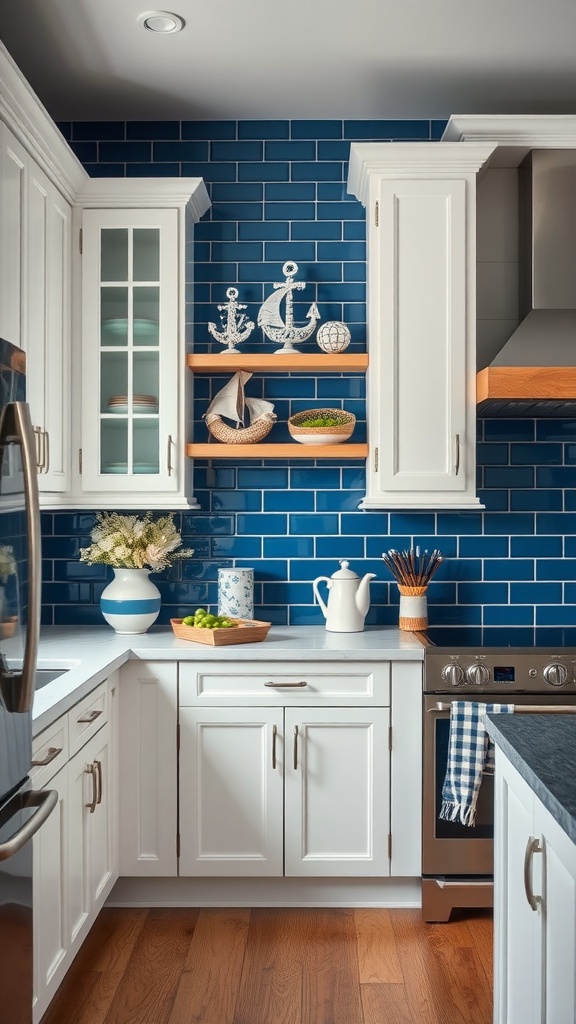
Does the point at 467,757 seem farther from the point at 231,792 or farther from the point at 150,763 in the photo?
the point at 150,763

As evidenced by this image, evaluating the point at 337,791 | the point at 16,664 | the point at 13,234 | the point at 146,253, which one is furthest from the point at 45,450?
the point at 337,791

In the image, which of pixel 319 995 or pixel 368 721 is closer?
pixel 319 995

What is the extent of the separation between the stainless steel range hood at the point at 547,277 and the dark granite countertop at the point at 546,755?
1479 millimetres

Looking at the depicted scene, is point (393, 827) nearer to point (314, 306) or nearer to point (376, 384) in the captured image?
point (376, 384)

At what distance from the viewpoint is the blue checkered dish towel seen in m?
2.80

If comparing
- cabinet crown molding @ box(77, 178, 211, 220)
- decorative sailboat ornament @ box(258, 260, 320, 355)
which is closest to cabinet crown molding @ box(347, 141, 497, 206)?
decorative sailboat ornament @ box(258, 260, 320, 355)

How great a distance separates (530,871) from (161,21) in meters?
2.63

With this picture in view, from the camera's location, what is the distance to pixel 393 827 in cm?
295

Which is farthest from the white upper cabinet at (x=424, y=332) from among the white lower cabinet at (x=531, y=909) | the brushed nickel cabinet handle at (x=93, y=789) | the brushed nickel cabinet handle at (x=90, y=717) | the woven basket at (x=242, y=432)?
the white lower cabinet at (x=531, y=909)

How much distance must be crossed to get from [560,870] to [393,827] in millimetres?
1668

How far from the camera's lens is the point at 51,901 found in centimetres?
212

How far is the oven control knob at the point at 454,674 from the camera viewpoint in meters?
2.87

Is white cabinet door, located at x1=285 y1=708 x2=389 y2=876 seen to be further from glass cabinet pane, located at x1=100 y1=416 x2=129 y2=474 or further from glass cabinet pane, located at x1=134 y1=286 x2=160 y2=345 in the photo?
glass cabinet pane, located at x1=134 y1=286 x2=160 y2=345

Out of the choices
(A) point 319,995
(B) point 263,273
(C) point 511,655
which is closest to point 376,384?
(B) point 263,273
